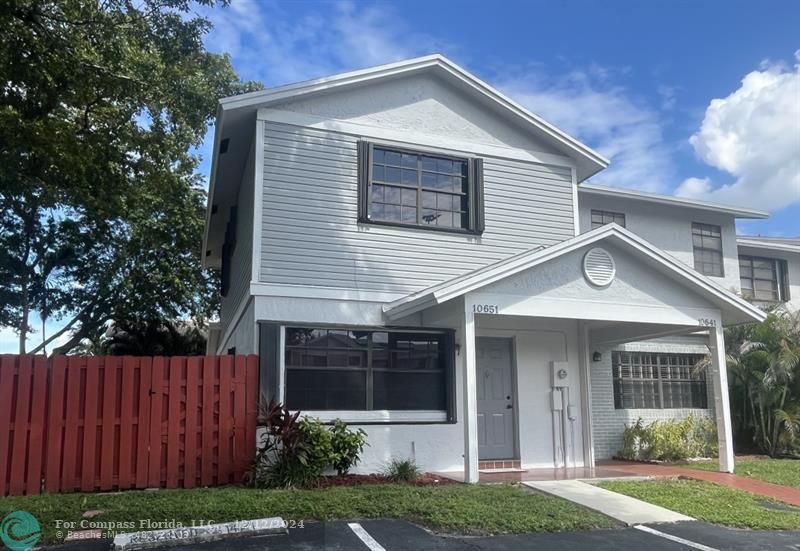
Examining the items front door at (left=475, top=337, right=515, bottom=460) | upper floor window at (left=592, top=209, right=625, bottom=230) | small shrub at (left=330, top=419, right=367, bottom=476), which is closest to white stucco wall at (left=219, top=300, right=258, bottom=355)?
small shrub at (left=330, top=419, right=367, bottom=476)

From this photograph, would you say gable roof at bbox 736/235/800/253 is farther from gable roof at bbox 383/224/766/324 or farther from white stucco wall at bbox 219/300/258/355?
white stucco wall at bbox 219/300/258/355

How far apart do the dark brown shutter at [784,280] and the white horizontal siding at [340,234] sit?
1030 cm

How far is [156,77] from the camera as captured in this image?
423 inches

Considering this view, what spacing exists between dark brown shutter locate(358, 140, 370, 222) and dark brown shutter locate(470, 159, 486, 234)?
1993mm

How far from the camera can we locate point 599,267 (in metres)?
11.0

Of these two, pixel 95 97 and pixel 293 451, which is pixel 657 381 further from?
pixel 95 97

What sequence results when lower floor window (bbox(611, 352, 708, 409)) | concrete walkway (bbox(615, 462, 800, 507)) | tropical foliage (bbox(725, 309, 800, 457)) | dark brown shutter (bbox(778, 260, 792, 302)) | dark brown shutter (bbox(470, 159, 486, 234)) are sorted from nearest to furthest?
concrete walkway (bbox(615, 462, 800, 507)), dark brown shutter (bbox(470, 159, 486, 234)), tropical foliage (bbox(725, 309, 800, 457)), lower floor window (bbox(611, 352, 708, 409)), dark brown shutter (bbox(778, 260, 792, 302))

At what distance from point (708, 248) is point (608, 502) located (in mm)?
10566

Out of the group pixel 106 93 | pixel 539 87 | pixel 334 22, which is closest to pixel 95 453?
pixel 106 93

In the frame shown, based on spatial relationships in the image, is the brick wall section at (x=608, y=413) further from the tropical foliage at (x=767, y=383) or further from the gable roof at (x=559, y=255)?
the gable roof at (x=559, y=255)

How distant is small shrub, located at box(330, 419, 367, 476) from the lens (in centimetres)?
984

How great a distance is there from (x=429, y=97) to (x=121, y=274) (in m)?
14.8

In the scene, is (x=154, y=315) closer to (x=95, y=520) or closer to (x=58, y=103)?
(x=58, y=103)

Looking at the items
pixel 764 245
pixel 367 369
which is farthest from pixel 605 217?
pixel 367 369
